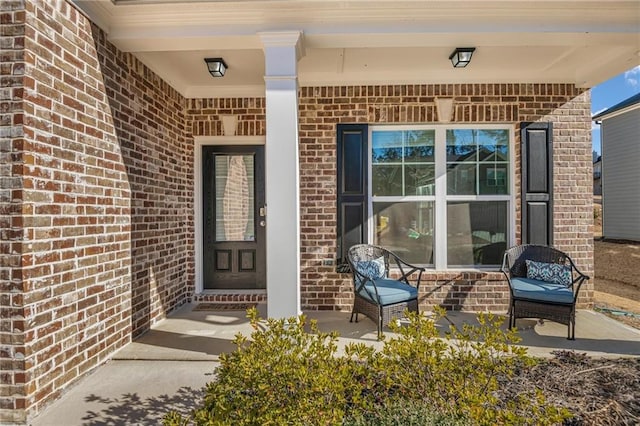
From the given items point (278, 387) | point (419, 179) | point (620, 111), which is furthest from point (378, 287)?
point (620, 111)

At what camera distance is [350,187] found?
14.1 feet

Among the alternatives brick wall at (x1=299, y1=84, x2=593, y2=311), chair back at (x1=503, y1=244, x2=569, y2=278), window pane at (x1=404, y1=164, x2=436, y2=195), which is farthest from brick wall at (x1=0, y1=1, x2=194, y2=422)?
chair back at (x1=503, y1=244, x2=569, y2=278)

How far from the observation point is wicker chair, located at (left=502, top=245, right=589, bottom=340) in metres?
3.37

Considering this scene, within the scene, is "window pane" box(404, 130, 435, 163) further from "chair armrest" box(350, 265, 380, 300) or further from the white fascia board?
the white fascia board

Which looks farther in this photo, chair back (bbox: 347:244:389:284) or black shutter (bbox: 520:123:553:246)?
black shutter (bbox: 520:123:553:246)

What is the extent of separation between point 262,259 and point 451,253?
2.44 m

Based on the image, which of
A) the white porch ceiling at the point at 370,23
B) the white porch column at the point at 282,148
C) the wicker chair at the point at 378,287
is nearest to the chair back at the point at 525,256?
the wicker chair at the point at 378,287

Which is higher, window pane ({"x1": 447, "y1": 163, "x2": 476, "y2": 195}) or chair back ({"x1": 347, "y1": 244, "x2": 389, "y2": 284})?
window pane ({"x1": 447, "y1": 163, "x2": 476, "y2": 195})

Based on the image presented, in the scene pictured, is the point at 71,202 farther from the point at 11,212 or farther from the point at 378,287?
the point at 378,287

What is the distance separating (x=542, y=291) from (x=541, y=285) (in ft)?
0.57

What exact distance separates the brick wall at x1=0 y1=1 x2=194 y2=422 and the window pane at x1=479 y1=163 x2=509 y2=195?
3851 millimetres

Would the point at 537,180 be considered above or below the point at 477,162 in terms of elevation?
below

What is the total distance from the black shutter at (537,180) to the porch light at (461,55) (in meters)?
1.33

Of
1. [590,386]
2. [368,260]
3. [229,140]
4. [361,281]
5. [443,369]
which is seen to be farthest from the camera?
[229,140]
